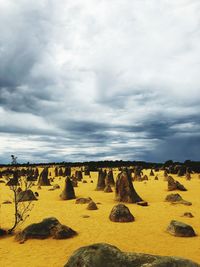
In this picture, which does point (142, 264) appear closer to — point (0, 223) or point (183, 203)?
point (0, 223)

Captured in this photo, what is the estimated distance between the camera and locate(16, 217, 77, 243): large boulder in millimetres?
12747

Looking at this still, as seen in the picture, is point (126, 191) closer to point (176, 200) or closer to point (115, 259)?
point (176, 200)

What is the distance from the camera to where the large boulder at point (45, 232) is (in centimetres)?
1275

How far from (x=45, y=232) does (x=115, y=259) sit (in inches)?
227

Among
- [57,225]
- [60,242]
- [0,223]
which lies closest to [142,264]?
[60,242]

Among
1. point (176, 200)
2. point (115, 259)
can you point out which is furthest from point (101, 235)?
point (176, 200)

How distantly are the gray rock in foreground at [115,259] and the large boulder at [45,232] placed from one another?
4177 mm

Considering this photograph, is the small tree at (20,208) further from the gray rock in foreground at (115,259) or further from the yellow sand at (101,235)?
the gray rock in foreground at (115,259)

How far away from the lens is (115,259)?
7.78 m

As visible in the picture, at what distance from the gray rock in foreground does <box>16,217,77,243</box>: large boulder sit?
418 centimetres

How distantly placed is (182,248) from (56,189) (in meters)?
21.4

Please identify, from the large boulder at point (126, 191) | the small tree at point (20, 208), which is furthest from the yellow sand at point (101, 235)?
the large boulder at point (126, 191)

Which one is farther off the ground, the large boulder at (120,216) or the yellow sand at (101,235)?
the large boulder at (120,216)

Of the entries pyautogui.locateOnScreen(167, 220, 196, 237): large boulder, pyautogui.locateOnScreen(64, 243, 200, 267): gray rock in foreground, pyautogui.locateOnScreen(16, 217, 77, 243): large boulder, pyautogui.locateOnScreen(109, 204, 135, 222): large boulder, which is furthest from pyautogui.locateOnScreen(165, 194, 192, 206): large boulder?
pyautogui.locateOnScreen(64, 243, 200, 267): gray rock in foreground
